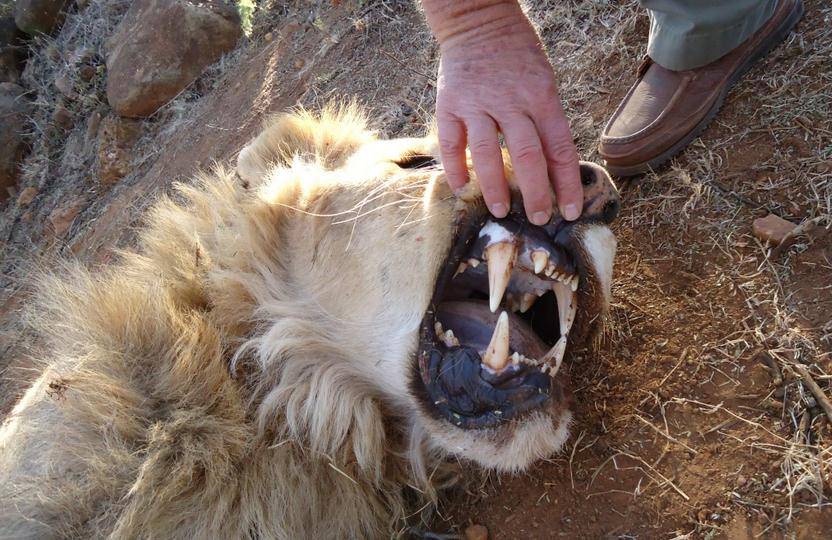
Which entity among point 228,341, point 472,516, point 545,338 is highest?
point 228,341

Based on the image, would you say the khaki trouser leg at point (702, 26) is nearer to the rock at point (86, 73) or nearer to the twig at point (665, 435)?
the twig at point (665, 435)

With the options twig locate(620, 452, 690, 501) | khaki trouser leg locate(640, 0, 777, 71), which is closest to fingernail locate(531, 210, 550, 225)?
twig locate(620, 452, 690, 501)

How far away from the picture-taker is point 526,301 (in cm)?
215

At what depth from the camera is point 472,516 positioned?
2113 mm

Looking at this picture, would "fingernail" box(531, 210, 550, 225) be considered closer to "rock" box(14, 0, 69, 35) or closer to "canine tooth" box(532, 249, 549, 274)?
"canine tooth" box(532, 249, 549, 274)

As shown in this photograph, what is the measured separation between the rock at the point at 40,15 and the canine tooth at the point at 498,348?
26.8ft

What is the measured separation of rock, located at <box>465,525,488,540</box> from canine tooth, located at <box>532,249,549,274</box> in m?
0.84

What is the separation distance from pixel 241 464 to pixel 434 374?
672mm

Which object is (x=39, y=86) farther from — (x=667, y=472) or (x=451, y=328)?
(x=667, y=472)

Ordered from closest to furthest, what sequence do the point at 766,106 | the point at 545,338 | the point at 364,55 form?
the point at 545,338
the point at 766,106
the point at 364,55

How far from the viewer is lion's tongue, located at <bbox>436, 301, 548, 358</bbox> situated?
2.02 m

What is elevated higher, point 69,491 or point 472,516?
point 69,491

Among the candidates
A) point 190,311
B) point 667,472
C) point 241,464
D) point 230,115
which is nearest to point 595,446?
point 667,472

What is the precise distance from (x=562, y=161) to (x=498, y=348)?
56cm
